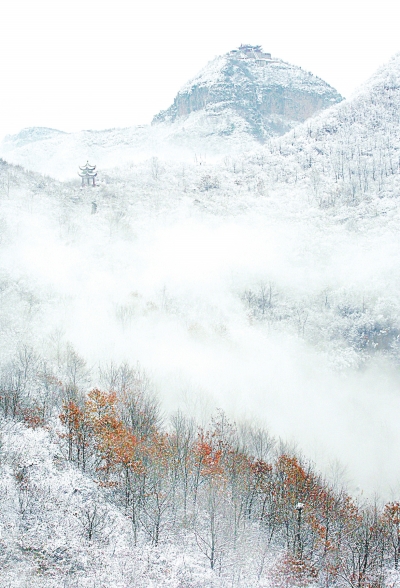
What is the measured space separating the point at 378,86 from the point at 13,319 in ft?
489

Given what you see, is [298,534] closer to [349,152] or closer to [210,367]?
[210,367]

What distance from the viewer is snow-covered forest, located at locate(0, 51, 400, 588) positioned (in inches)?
1098

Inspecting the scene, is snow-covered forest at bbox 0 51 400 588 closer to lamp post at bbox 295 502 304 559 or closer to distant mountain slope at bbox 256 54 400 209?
lamp post at bbox 295 502 304 559

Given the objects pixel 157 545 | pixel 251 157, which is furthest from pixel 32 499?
pixel 251 157

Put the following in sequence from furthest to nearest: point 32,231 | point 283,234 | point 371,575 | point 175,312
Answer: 1. point 283,234
2. point 32,231
3. point 175,312
4. point 371,575

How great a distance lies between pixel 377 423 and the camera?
5550cm

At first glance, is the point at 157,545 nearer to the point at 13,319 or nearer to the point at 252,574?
the point at 252,574

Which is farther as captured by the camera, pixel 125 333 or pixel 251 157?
pixel 251 157

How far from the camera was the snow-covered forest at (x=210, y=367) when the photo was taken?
27891 millimetres

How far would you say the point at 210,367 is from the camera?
5891 centimetres

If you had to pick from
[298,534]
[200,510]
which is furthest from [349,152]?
[298,534]

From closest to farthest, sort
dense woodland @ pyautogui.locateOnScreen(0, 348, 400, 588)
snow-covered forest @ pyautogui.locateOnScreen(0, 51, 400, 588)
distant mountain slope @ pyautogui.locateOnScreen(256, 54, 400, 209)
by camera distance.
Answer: dense woodland @ pyautogui.locateOnScreen(0, 348, 400, 588) < snow-covered forest @ pyautogui.locateOnScreen(0, 51, 400, 588) < distant mountain slope @ pyautogui.locateOnScreen(256, 54, 400, 209)

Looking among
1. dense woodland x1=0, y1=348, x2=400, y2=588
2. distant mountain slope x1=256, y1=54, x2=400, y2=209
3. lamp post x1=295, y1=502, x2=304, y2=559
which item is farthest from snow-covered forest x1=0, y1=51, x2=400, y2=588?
distant mountain slope x1=256, y1=54, x2=400, y2=209

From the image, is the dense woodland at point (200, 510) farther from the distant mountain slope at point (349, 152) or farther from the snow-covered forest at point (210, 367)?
the distant mountain slope at point (349, 152)
